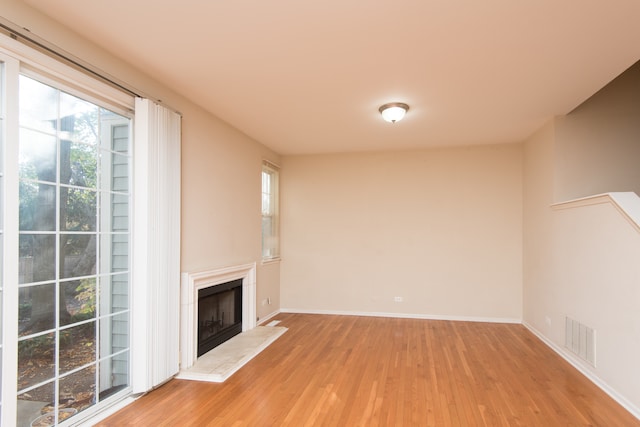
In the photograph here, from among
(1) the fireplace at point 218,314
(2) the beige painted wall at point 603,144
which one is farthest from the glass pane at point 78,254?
(2) the beige painted wall at point 603,144

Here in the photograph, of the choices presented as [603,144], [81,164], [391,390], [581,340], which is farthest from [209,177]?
[603,144]

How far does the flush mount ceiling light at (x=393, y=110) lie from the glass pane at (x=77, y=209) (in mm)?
2950

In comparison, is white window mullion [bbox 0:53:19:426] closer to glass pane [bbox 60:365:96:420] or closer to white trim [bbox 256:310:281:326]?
glass pane [bbox 60:365:96:420]

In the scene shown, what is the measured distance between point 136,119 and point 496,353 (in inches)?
177

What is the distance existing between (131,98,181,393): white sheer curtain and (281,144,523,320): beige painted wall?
3.30 m

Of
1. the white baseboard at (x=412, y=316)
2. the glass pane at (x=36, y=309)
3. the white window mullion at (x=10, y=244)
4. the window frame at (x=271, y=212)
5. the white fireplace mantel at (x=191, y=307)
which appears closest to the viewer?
the white window mullion at (x=10, y=244)

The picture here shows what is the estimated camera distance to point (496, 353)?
430 cm

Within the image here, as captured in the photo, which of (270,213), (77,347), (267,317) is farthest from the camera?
(270,213)

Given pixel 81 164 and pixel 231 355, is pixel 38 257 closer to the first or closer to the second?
pixel 81 164

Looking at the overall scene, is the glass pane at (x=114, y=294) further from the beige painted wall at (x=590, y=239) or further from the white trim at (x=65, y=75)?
the beige painted wall at (x=590, y=239)

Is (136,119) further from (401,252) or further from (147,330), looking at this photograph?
(401,252)

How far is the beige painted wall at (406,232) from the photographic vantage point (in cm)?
588

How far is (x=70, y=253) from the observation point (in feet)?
8.56

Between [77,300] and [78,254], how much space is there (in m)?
0.33
